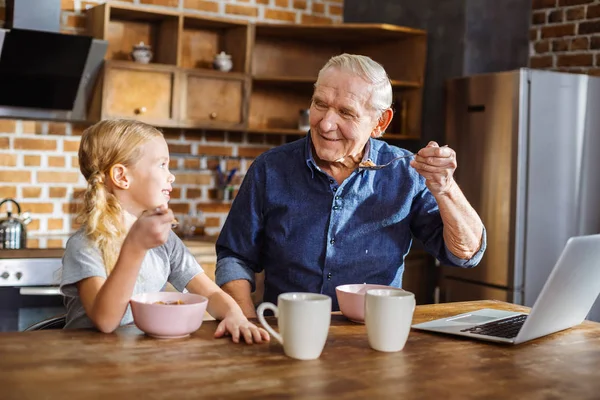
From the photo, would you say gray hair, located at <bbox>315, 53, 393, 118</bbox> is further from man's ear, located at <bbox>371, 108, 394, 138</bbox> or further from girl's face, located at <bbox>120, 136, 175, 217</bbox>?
girl's face, located at <bbox>120, 136, 175, 217</bbox>

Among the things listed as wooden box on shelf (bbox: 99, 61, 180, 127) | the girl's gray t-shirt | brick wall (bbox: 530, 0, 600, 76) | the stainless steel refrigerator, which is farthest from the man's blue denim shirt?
brick wall (bbox: 530, 0, 600, 76)

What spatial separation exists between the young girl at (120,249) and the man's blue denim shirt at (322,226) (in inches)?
12.3

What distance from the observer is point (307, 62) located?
4.88 metres

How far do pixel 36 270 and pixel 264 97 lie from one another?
171 cm

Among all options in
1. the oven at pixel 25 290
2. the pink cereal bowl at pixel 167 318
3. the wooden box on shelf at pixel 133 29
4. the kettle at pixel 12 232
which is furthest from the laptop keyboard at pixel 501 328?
the wooden box on shelf at pixel 133 29

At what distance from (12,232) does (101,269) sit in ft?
7.53

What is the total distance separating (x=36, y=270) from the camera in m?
3.68

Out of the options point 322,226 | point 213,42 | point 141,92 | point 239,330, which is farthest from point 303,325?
point 213,42

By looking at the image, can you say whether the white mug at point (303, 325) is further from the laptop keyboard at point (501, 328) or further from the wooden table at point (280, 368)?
the laptop keyboard at point (501, 328)

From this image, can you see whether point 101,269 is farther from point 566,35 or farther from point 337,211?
point 566,35

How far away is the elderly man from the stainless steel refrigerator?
175cm

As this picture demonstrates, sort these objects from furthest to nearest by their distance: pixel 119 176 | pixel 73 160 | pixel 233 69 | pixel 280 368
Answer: pixel 233 69, pixel 73 160, pixel 119 176, pixel 280 368

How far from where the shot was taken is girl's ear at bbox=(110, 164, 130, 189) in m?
1.95

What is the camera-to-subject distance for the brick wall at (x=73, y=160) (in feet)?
13.6
